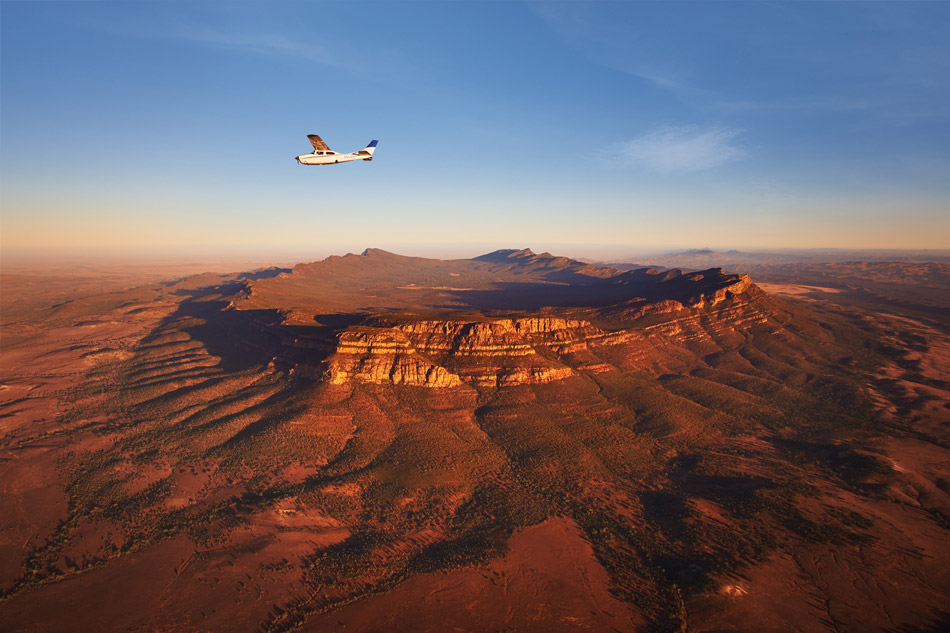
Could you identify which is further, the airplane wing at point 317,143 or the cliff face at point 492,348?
the cliff face at point 492,348

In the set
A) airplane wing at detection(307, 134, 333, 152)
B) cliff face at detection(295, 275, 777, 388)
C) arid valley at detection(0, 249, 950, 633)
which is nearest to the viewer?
arid valley at detection(0, 249, 950, 633)

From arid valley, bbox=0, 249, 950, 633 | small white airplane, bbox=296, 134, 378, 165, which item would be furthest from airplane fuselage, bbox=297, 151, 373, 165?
arid valley, bbox=0, 249, 950, 633

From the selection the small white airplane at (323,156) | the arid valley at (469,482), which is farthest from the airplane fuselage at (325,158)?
the arid valley at (469,482)

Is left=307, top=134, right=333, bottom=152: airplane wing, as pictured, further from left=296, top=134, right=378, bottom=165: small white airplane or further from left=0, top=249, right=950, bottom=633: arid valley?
left=0, top=249, right=950, bottom=633: arid valley

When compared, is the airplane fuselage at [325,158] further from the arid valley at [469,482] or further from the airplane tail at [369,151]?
the arid valley at [469,482]

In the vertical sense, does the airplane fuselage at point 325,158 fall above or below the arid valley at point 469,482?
above

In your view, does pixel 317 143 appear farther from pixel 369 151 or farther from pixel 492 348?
pixel 492 348
